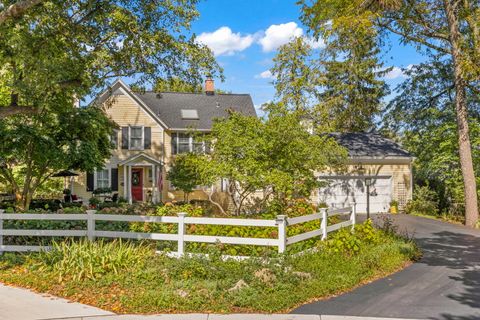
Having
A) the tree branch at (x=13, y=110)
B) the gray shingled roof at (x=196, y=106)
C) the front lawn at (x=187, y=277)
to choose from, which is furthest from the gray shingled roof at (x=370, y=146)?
the tree branch at (x=13, y=110)

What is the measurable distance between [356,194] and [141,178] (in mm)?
12100

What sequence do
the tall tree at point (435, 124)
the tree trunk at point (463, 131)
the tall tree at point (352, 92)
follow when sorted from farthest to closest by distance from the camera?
the tall tree at point (352, 92) < the tall tree at point (435, 124) < the tree trunk at point (463, 131)

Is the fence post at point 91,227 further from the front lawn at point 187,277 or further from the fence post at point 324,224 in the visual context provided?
the fence post at point 324,224

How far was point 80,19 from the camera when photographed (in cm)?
1202

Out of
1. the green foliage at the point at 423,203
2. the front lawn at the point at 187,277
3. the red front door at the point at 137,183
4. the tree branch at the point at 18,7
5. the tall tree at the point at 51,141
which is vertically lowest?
the front lawn at the point at 187,277

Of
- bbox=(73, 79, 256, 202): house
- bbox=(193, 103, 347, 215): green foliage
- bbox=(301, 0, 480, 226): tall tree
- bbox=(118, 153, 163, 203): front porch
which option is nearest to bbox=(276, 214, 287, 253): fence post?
bbox=(193, 103, 347, 215): green foliage

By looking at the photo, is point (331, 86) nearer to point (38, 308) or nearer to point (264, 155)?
point (264, 155)

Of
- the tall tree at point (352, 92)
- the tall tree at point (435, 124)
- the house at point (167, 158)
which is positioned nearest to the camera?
the tall tree at point (435, 124)

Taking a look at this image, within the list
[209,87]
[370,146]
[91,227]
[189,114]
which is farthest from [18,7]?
[209,87]

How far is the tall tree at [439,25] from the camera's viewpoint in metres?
15.6

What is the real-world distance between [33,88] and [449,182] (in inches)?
691

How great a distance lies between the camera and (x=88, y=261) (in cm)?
744

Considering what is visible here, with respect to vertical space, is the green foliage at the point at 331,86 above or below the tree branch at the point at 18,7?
above

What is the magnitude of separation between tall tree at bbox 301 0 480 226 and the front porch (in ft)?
37.9
